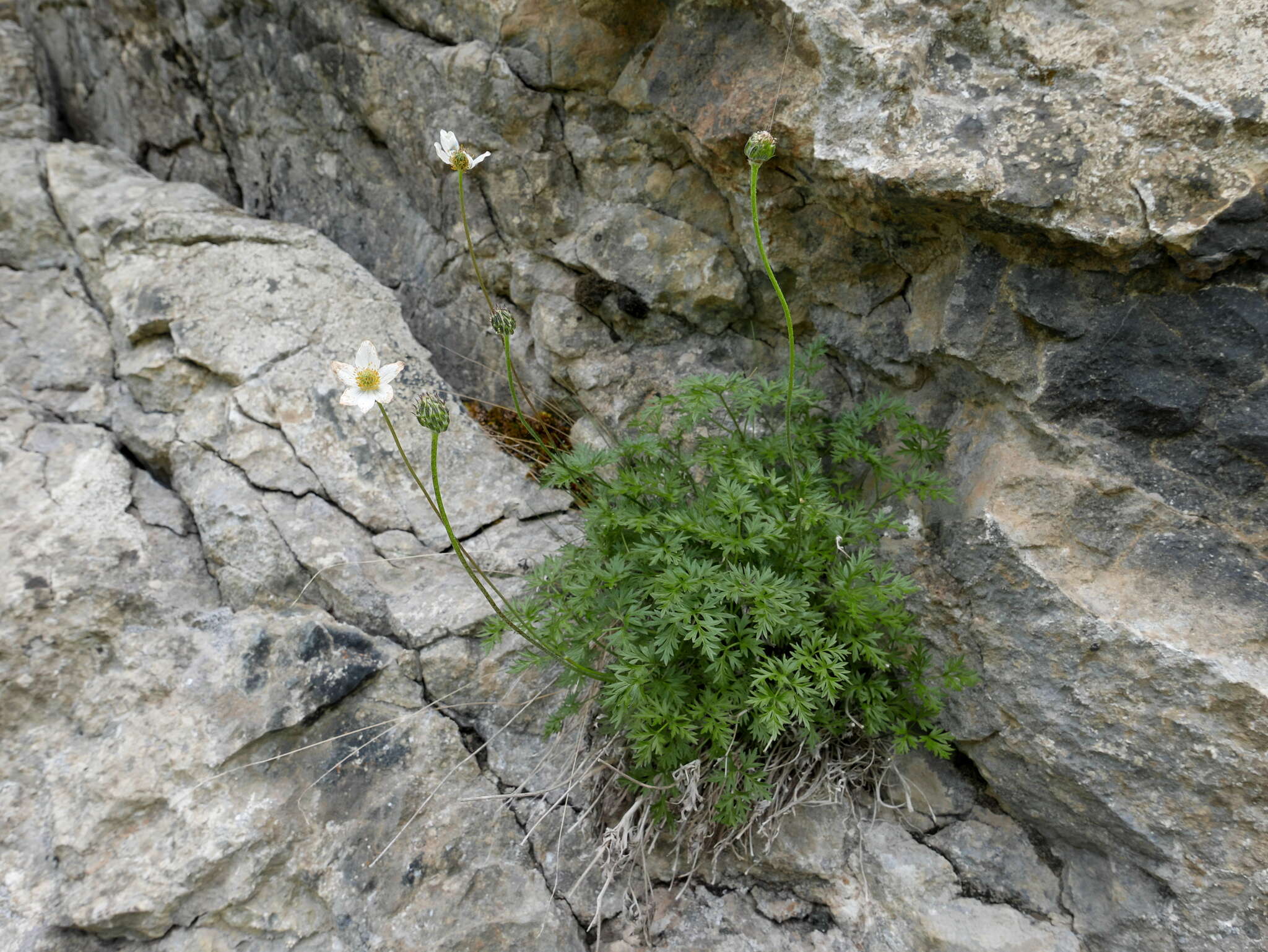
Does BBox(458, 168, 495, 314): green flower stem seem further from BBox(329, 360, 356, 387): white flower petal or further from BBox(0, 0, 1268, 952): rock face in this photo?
BBox(329, 360, 356, 387): white flower petal

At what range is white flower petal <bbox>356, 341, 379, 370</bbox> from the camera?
8.25ft

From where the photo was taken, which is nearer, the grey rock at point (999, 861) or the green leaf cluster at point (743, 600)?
the green leaf cluster at point (743, 600)

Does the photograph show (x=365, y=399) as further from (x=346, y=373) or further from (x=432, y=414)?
(x=432, y=414)

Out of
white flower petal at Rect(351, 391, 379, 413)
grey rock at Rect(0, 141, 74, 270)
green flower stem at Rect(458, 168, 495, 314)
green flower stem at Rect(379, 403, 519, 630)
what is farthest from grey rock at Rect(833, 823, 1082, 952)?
grey rock at Rect(0, 141, 74, 270)

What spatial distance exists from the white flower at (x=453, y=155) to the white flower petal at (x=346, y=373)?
856mm

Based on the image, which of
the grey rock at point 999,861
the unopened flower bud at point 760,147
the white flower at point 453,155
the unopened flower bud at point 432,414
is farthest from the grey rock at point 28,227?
the grey rock at point 999,861

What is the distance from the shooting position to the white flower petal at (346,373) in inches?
97.3

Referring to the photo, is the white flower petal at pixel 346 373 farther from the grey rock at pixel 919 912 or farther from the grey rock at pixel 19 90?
the grey rock at pixel 19 90

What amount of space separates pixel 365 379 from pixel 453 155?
3.28 feet

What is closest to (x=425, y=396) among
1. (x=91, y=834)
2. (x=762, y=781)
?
(x=762, y=781)

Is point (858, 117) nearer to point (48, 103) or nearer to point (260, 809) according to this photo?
point (260, 809)

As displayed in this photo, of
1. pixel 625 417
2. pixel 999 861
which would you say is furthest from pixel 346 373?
pixel 999 861

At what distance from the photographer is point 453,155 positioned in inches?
117

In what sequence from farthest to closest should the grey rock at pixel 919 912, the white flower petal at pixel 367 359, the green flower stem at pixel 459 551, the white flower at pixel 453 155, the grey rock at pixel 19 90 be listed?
the grey rock at pixel 19 90
the white flower at pixel 453 155
the grey rock at pixel 919 912
the white flower petal at pixel 367 359
the green flower stem at pixel 459 551
